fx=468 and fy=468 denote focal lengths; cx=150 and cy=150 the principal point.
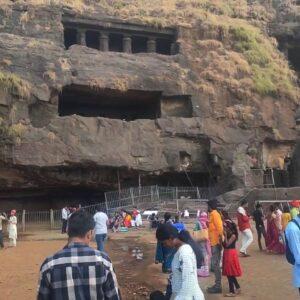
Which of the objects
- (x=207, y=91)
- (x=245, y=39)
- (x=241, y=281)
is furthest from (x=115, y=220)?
(x=245, y=39)

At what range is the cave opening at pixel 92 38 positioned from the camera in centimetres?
3048

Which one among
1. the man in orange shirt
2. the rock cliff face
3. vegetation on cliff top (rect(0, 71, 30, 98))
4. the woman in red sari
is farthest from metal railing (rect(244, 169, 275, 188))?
the man in orange shirt

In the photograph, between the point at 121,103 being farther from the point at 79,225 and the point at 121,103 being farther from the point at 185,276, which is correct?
the point at 79,225

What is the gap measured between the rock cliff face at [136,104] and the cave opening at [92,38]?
1.20 meters

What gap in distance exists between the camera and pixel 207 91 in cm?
2873

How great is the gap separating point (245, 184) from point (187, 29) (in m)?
11.4

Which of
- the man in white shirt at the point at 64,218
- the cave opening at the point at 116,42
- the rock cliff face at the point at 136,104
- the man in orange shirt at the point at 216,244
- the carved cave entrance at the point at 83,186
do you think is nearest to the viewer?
the man in orange shirt at the point at 216,244

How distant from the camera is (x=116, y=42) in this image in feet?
103

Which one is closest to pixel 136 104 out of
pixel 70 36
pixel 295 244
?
pixel 70 36

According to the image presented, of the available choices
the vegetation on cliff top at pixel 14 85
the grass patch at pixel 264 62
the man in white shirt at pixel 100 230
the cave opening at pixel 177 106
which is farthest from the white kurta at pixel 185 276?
the grass patch at pixel 264 62

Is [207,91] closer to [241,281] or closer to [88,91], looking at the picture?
[88,91]

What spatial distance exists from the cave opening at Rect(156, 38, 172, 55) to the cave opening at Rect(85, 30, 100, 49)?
4092mm

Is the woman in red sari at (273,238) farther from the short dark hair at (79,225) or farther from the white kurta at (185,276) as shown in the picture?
the short dark hair at (79,225)

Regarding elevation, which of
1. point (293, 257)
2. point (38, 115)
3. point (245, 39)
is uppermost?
point (245, 39)
